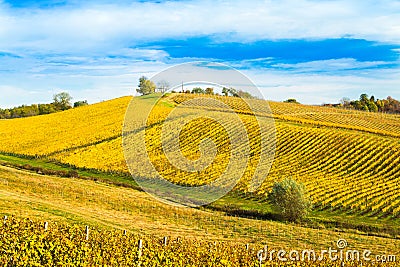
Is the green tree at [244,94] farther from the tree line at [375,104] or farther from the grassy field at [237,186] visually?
the tree line at [375,104]

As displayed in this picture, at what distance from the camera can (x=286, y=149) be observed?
153ft

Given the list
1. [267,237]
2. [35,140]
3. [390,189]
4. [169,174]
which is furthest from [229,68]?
[35,140]

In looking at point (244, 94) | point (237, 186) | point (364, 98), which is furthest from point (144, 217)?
point (364, 98)

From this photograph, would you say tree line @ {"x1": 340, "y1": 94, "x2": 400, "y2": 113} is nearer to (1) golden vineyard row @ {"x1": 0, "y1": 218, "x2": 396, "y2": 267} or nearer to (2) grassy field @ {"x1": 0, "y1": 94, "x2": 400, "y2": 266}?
(2) grassy field @ {"x1": 0, "y1": 94, "x2": 400, "y2": 266}

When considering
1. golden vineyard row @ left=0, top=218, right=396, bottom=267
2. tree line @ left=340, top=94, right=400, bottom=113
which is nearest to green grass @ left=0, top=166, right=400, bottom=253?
golden vineyard row @ left=0, top=218, right=396, bottom=267

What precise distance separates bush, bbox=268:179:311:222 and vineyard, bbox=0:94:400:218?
343 centimetres

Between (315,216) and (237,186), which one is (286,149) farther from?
(315,216)

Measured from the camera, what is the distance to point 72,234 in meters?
12.1

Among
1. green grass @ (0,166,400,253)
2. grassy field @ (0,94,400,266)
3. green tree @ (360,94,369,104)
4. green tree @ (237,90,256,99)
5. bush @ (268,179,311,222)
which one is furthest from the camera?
green tree @ (360,94,369,104)

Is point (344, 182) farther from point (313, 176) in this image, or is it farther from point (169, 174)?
point (169, 174)

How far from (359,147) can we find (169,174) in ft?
61.5

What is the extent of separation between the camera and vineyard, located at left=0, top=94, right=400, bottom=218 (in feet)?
112

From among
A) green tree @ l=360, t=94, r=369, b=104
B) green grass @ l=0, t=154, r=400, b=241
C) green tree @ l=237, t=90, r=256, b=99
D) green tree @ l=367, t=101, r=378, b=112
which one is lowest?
green grass @ l=0, t=154, r=400, b=241

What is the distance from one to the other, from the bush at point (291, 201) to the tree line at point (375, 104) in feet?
251
